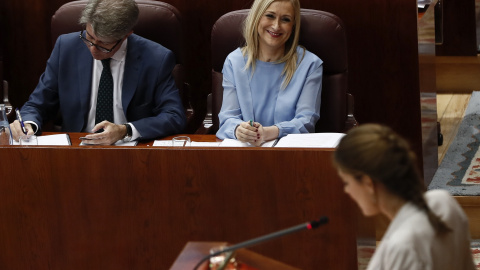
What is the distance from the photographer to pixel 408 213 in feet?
4.29

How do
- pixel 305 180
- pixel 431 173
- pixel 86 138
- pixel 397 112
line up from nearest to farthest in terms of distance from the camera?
1. pixel 305 180
2. pixel 86 138
3. pixel 397 112
4. pixel 431 173

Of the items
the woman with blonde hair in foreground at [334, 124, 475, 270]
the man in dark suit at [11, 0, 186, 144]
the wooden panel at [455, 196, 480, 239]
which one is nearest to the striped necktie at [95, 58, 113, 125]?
the man in dark suit at [11, 0, 186, 144]

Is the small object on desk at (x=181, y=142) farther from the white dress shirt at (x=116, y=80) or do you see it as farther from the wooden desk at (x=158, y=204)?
the white dress shirt at (x=116, y=80)

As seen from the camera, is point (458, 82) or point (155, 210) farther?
point (458, 82)

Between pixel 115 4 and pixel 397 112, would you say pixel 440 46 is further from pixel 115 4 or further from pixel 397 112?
pixel 115 4

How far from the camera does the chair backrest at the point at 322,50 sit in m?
2.72

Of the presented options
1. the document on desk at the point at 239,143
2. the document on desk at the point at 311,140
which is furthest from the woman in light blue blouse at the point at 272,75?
the document on desk at the point at 311,140

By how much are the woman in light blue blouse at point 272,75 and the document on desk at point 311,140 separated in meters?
0.24

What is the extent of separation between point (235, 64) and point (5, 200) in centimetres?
88

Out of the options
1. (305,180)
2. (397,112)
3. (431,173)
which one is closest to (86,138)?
(305,180)

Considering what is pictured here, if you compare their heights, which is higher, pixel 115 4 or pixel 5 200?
pixel 115 4

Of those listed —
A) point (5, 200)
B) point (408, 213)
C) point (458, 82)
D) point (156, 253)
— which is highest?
point (408, 213)

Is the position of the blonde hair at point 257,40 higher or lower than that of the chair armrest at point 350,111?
higher

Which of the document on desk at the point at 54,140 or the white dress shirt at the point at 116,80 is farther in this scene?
the white dress shirt at the point at 116,80
